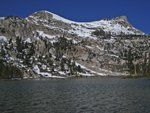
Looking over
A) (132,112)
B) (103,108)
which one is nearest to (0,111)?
(103,108)

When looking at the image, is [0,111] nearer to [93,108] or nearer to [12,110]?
[12,110]

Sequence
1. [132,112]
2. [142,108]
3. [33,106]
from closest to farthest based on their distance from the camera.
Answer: [132,112]
[142,108]
[33,106]

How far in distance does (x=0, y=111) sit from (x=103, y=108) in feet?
79.5

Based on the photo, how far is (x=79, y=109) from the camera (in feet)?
242

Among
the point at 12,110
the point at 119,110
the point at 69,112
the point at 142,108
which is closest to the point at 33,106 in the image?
the point at 12,110

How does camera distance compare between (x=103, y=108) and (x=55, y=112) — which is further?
(x=103, y=108)

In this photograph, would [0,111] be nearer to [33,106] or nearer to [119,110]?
[33,106]

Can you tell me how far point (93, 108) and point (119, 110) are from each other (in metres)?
6.88

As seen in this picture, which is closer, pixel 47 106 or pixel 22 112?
pixel 22 112

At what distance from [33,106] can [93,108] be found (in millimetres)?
15129

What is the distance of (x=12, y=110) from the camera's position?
7106cm

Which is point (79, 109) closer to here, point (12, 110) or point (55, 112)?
point (55, 112)

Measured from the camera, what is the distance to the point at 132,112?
6812 centimetres

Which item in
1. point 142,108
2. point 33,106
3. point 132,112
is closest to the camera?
point 132,112
